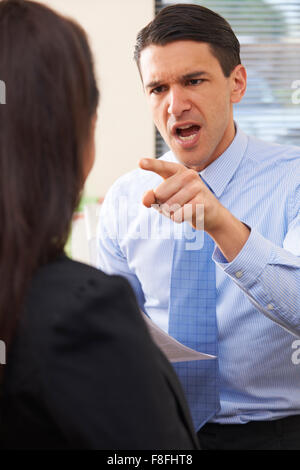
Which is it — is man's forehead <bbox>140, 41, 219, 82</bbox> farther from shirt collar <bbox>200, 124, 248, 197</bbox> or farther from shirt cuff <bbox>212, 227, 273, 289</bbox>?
shirt cuff <bbox>212, 227, 273, 289</bbox>

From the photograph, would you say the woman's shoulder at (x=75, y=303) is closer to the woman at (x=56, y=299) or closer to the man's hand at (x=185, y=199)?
the woman at (x=56, y=299)

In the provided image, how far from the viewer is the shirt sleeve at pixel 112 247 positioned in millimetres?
1347

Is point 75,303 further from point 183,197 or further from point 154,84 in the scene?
point 154,84

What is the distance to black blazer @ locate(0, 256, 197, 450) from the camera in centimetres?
51

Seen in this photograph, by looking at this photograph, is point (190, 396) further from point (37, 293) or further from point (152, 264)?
point (37, 293)

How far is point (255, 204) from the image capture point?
4.02ft

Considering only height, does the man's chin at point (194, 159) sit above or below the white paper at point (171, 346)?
above

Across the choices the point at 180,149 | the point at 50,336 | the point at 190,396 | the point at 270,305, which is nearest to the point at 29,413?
the point at 50,336

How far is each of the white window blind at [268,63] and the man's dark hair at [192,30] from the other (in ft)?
5.34

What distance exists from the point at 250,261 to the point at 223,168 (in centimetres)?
39

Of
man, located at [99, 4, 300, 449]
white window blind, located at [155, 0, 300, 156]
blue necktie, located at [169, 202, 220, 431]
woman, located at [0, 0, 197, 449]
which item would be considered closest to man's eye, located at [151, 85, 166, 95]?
man, located at [99, 4, 300, 449]

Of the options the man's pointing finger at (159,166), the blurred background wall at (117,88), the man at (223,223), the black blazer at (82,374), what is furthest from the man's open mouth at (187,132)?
the blurred background wall at (117,88)

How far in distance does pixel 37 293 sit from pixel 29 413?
112 mm

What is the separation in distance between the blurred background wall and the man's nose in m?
1.47
